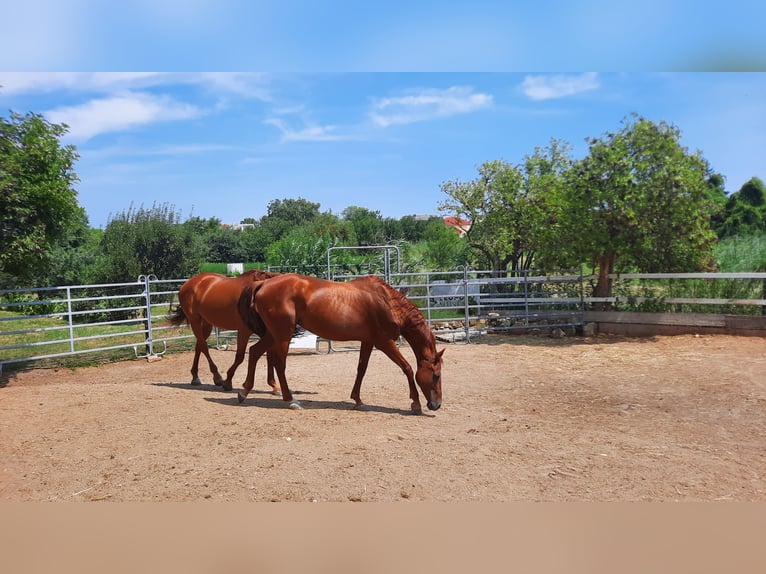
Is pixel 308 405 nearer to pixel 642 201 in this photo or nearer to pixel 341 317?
pixel 341 317

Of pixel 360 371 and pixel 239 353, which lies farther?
pixel 239 353

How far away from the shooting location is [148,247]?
18.4 meters

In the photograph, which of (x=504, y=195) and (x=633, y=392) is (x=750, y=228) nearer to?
(x=504, y=195)

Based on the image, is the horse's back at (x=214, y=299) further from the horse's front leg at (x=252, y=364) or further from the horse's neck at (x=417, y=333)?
the horse's neck at (x=417, y=333)

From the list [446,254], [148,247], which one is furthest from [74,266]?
[446,254]

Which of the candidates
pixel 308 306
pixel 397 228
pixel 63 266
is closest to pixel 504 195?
pixel 308 306

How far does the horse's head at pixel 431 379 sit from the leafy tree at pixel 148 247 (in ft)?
47.1

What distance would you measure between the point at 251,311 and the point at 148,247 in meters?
14.4

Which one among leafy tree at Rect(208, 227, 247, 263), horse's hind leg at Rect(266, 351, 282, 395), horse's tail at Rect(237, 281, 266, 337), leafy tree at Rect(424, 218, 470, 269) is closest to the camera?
horse's tail at Rect(237, 281, 266, 337)

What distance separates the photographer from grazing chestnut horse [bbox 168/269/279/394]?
629 centimetres

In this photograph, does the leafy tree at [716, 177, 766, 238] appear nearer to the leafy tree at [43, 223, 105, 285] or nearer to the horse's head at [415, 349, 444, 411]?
the horse's head at [415, 349, 444, 411]

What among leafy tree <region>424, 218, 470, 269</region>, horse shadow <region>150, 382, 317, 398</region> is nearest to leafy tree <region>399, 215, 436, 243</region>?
leafy tree <region>424, 218, 470, 269</region>

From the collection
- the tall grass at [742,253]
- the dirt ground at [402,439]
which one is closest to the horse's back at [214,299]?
the dirt ground at [402,439]

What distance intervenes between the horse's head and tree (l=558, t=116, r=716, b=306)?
629 centimetres
